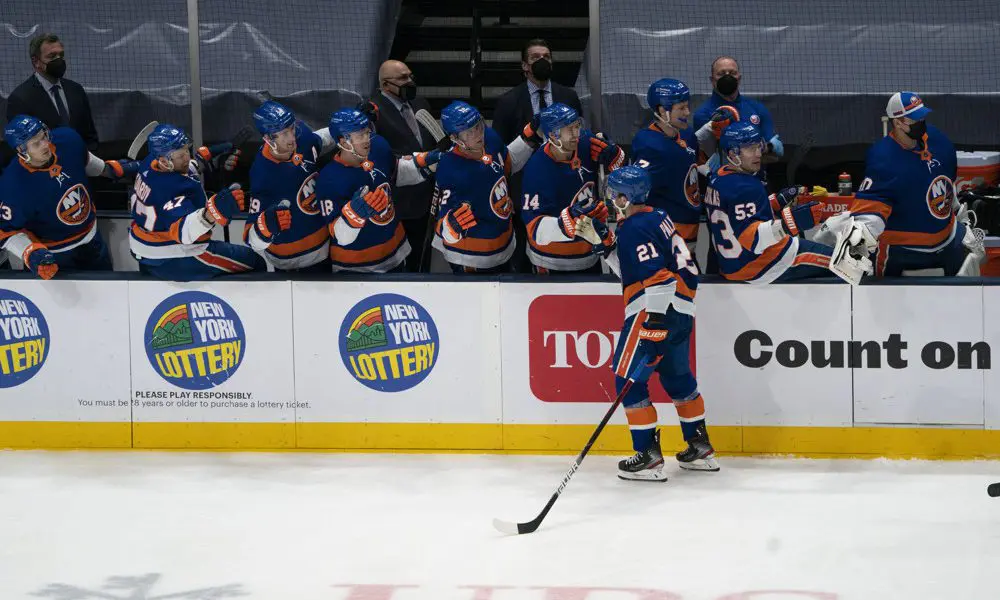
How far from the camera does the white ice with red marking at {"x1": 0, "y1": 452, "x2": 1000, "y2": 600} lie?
15.9 ft

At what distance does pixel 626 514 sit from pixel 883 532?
104 cm

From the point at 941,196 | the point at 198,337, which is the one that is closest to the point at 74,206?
the point at 198,337

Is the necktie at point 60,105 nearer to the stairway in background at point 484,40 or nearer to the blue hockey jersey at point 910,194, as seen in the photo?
the stairway in background at point 484,40

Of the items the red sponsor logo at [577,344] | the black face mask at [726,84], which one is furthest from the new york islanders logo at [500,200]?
the black face mask at [726,84]

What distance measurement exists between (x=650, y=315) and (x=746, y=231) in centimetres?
75

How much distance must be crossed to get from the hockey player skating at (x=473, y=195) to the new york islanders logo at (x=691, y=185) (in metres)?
0.80

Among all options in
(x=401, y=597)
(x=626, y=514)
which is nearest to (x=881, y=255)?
(x=626, y=514)

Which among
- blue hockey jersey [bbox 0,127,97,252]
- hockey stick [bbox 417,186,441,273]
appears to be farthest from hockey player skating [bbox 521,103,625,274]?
blue hockey jersey [bbox 0,127,97,252]

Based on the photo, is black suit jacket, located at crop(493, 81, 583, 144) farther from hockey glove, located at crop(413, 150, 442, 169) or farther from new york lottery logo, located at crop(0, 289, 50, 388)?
new york lottery logo, located at crop(0, 289, 50, 388)

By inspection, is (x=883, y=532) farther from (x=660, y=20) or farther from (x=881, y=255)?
(x=660, y=20)

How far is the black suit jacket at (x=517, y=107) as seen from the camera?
7.12 meters

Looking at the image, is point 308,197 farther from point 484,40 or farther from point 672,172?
point 484,40

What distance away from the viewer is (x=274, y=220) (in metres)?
6.46

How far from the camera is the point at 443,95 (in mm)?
9164
